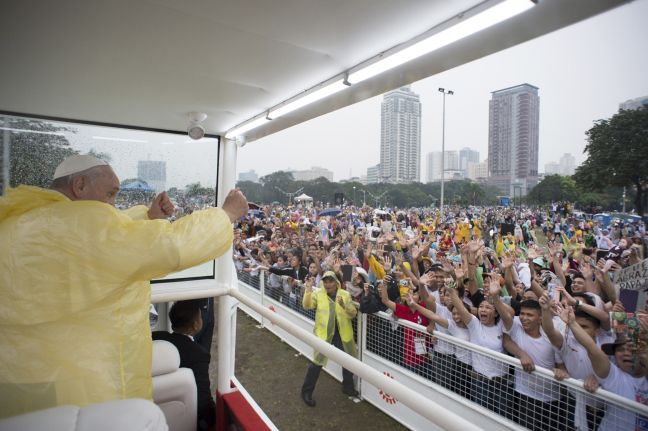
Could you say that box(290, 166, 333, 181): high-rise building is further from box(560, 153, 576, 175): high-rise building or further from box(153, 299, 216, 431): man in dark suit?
box(153, 299, 216, 431): man in dark suit

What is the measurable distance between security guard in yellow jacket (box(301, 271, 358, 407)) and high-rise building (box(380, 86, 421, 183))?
6.42 feet

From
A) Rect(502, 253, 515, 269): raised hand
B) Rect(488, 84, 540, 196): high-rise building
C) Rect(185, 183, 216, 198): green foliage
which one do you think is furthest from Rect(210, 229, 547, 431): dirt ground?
Rect(185, 183, 216, 198): green foliage

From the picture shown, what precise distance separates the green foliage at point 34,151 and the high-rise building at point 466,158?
4.12 metres

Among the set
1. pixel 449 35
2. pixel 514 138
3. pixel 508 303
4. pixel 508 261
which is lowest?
pixel 508 303

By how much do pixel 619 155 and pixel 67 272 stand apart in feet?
12.2

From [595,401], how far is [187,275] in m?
2.97

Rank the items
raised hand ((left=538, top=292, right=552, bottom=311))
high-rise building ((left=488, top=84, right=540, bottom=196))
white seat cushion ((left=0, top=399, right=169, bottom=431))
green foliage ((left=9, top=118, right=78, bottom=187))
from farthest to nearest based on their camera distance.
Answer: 1. high-rise building ((left=488, top=84, right=540, bottom=196))
2. raised hand ((left=538, top=292, right=552, bottom=311))
3. green foliage ((left=9, top=118, right=78, bottom=187))
4. white seat cushion ((left=0, top=399, right=169, bottom=431))

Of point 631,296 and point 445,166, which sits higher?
point 445,166

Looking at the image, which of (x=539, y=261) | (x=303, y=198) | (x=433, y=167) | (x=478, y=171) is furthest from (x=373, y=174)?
(x=539, y=261)

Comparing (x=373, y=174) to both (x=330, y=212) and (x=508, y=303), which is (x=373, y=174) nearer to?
(x=330, y=212)

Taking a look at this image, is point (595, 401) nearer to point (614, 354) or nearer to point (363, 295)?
point (614, 354)

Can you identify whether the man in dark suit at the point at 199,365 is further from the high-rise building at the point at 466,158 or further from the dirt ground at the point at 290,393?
the high-rise building at the point at 466,158

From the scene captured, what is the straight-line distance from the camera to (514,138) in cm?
393

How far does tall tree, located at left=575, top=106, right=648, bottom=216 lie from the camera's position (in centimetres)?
275
